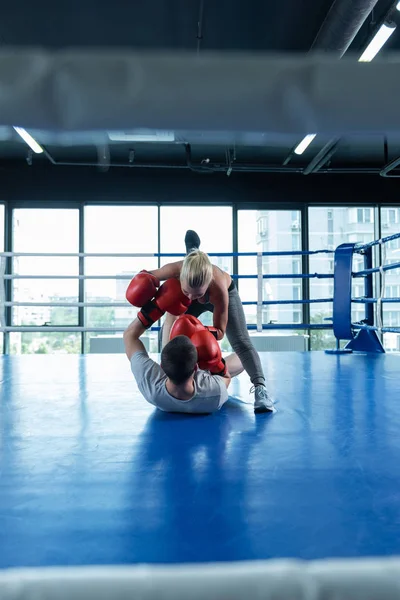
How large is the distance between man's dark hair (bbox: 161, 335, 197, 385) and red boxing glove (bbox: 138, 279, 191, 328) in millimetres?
301

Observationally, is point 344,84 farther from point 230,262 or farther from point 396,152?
point 396,152

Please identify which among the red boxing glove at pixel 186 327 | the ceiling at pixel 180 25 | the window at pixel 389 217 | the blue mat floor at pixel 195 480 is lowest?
the blue mat floor at pixel 195 480

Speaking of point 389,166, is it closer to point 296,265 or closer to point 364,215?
point 364,215

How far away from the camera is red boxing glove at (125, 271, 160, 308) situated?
1.85m

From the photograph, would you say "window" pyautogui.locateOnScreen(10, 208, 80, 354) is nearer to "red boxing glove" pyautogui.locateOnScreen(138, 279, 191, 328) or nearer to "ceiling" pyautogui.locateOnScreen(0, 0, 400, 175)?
"ceiling" pyautogui.locateOnScreen(0, 0, 400, 175)

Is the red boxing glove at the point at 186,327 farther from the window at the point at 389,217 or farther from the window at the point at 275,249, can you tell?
the window at the point at 389,217

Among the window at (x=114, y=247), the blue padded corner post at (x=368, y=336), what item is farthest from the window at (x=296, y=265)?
the blue padded corner post at (x=368, y=336)

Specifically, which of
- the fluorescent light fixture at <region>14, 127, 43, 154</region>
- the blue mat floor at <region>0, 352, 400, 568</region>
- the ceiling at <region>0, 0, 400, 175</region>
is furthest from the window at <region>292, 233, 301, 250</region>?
the blue mat floor at <region>0, 352, 400, 568</region>

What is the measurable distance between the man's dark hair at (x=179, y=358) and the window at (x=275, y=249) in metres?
5.48

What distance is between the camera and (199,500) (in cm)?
101

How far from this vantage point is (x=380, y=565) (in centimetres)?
32

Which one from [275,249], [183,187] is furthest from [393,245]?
[183,187]

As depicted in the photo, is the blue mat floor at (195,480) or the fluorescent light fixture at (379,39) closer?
the blue mat floor at (195,480)

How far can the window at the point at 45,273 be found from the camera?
673 centimetres
